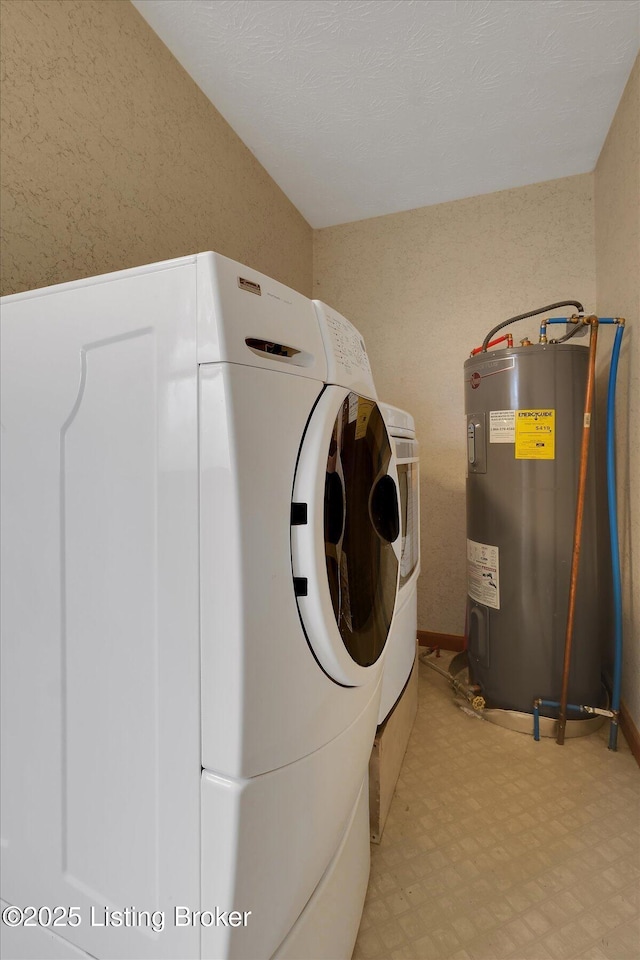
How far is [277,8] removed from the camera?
1.38m

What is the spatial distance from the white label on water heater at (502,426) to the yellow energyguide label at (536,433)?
0.02 meters

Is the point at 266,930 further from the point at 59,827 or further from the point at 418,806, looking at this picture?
the point at 418,806

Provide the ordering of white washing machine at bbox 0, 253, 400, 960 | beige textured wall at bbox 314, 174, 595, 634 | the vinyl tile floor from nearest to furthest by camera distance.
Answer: white washing machine at bbox 0, 253, 400, 960 → the vinyl tile floor → beige textured wall at bbox 314, 174, 595, 634

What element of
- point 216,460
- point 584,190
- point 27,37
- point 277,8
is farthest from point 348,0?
point 216,460

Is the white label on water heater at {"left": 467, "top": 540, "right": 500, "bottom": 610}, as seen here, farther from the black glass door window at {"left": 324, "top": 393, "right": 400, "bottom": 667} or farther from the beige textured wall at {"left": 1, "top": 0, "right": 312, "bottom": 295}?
the beige textured wall at {"left": 1, "top": 0, "right": 312, "bottom": 295}

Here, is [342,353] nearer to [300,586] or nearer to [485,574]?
[300,586]

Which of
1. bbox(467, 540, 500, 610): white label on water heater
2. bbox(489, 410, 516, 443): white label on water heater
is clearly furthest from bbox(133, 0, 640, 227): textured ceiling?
bbox(467, 540, 500, 610): white label on water heater

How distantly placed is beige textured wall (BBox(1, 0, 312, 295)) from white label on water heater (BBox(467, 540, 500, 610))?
5.27 ft

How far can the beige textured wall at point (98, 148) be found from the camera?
108 cm

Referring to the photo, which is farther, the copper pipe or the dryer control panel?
the copper pipe

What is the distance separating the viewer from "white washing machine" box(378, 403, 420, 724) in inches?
→ 52.2

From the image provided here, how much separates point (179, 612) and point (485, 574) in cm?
154

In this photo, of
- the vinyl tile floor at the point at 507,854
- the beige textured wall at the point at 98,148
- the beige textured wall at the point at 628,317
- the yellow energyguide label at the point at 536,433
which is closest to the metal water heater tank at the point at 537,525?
the yellow energyguide label at the point at 536,433

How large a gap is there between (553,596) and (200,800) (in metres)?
1.56
